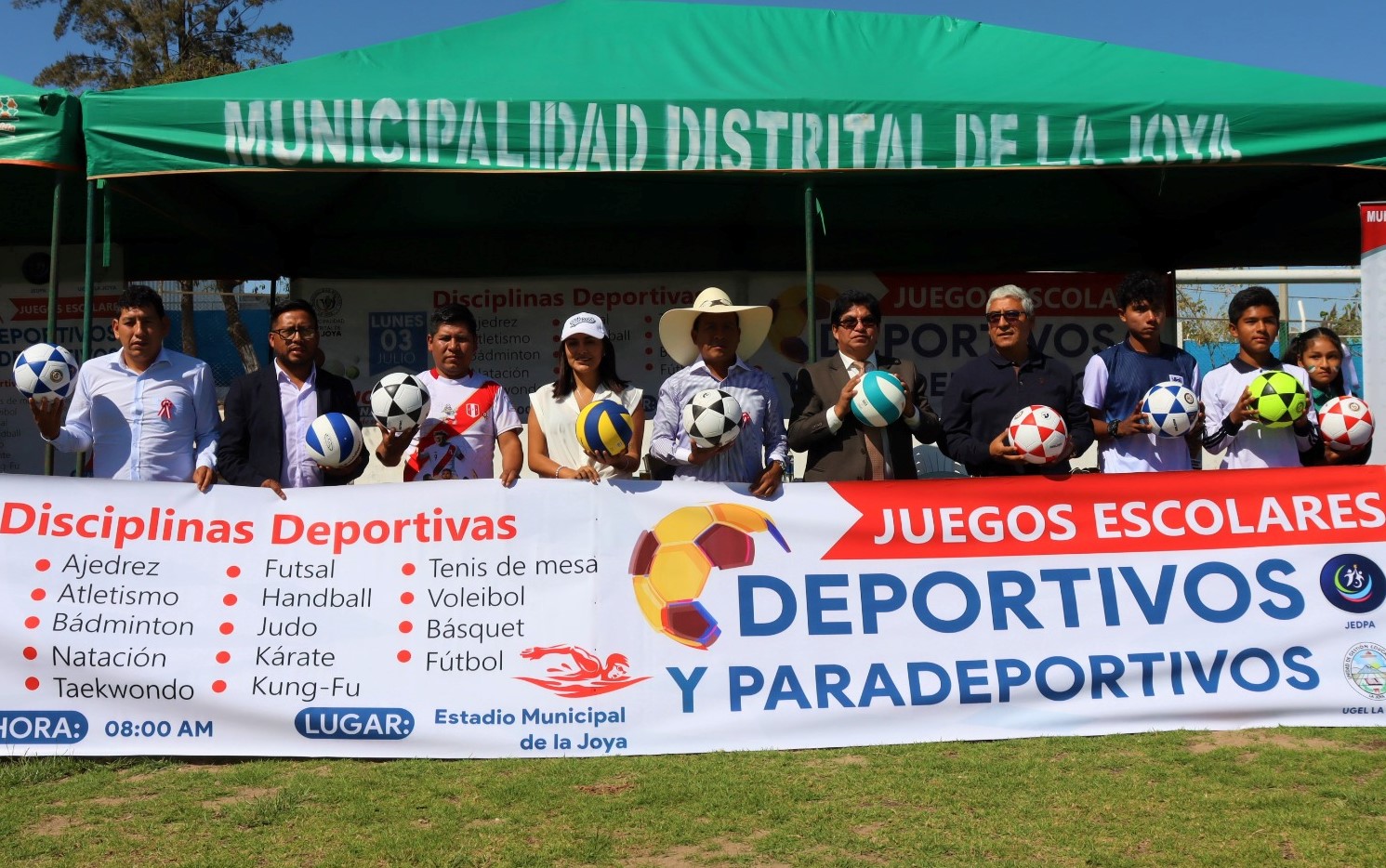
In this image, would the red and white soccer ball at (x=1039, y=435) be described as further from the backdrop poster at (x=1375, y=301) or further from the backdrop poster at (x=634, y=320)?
the backdrop poster at (x=634, y=320)

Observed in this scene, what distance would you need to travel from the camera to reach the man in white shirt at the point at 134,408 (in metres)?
5.01

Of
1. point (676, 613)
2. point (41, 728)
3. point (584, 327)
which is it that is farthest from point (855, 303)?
point (41, 728)

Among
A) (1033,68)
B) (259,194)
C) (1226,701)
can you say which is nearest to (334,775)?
(1226,701)

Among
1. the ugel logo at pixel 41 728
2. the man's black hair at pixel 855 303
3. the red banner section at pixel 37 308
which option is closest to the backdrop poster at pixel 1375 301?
the man's black hair at pixel 855 303

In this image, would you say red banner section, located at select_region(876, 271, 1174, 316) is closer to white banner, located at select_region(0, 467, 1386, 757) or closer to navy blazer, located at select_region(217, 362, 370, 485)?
white banner, located at select_region(0, 467, 1386, 757)

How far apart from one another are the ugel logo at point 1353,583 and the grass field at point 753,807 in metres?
0.53

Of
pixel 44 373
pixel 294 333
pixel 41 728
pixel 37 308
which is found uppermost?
pixel 37 308

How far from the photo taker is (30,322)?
8.81m

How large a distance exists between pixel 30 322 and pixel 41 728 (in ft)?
18.0

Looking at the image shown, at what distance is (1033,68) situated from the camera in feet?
21.6

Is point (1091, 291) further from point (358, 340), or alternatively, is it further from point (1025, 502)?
point (358, 340)

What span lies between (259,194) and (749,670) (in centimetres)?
503

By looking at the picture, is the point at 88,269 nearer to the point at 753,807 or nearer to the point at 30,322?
the point at 30,322

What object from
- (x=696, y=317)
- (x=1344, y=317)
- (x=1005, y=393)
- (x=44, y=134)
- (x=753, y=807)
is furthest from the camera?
(x=1344, y=317)
